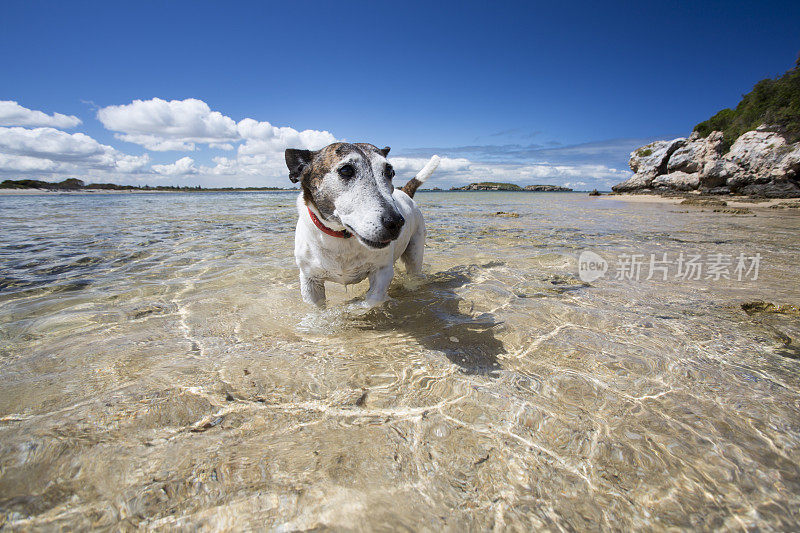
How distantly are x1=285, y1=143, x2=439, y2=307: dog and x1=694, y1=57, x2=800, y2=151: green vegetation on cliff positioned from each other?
104 ft

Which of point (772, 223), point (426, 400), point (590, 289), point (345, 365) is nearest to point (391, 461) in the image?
point (426, 400)

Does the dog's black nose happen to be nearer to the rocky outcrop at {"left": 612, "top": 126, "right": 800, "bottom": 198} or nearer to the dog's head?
the dog's head

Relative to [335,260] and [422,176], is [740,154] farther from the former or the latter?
[335,260]

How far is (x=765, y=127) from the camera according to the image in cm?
2417

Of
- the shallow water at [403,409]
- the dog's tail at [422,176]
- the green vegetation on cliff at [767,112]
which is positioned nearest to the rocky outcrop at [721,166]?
the green vegetation on cliff at [767,112]

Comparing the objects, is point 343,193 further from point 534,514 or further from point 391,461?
point 534,514

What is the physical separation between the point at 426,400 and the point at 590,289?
10.7ft

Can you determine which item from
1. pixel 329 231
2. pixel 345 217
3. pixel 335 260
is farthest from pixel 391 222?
pixel 335 260

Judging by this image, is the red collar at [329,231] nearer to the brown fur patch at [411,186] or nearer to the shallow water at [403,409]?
the shallow water at [403,409]

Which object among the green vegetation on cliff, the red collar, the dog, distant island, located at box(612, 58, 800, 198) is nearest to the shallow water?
the dog

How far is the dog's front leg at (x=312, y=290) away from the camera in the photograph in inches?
144

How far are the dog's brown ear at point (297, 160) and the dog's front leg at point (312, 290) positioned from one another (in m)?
1.03

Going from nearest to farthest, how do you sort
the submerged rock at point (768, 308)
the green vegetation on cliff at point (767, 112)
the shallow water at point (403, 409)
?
the shallow water at point (403, 409)
the submerged rock at point (768, 308)
the green vegetation on cliff at point (767, 112)

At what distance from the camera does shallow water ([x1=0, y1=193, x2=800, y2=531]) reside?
1.41 meters
